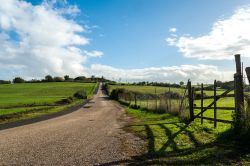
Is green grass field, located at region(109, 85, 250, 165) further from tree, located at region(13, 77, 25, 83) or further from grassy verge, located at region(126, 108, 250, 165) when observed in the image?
tree, located at region(13, 77, 25, 83)

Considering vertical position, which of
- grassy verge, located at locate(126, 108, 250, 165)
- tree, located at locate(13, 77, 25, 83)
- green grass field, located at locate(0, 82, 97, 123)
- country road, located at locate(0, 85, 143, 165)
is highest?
tree, located at locate(13, 77, 25, 83)

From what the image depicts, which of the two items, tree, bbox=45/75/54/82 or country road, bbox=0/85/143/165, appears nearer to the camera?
country road, bbox=0/85/143/165

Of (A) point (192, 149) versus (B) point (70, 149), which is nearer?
(A) point (192, 149)

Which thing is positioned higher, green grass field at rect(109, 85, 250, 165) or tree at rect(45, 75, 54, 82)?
tree at rect(45, 75, 54, 82)

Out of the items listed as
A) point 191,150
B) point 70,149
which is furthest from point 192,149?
point 70,149

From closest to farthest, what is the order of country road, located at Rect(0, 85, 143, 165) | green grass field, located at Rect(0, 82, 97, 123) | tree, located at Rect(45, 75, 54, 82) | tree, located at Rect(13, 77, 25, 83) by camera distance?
country road, located at Rect(0, 85, 143, 165) → green grass field, located at Rect(0, 82, 97, 123) → tree, located at Rect(13, 77, 25, 83) → tree, located at Rect(45, 75, 54, 82)

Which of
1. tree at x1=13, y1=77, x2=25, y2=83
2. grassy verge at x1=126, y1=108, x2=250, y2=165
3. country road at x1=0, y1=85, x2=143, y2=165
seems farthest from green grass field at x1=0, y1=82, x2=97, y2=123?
tree at x1=13, y1=77, x2=25, y2=83

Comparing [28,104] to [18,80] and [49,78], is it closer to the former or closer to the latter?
[18,80]

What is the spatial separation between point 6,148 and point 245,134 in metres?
8.41

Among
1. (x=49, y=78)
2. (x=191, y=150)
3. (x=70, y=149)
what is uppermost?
(x=49, y=78)

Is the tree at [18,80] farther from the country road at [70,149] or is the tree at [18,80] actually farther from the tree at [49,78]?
the country road at [70,149]

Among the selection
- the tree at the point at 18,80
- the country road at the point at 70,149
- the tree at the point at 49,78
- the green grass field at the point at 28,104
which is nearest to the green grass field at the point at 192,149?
the country road at the point at 70,149

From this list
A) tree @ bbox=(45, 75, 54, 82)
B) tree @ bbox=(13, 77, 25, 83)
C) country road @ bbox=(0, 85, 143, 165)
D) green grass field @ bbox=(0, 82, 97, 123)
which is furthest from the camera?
tree @ bbox=(45, 75, 54, 82)

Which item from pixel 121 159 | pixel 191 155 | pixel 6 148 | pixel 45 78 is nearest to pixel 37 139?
pixel 6 148
